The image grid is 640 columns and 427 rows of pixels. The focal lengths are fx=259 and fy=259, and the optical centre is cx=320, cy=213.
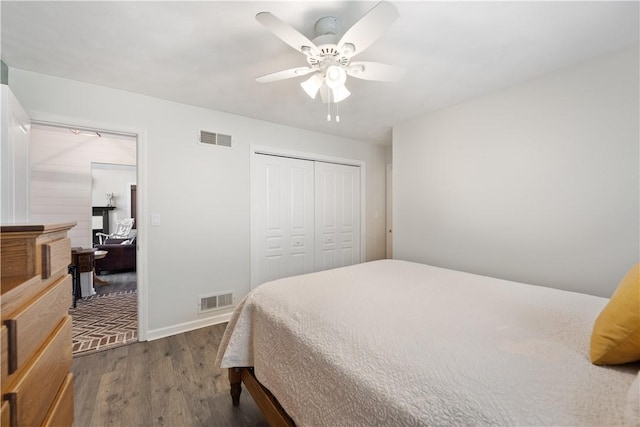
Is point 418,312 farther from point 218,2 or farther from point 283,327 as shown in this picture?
point 218,2

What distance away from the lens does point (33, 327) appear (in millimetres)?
740

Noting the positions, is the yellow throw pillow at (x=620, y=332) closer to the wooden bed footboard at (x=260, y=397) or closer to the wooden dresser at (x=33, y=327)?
the wooden bed footboard at (x=260, y=397)

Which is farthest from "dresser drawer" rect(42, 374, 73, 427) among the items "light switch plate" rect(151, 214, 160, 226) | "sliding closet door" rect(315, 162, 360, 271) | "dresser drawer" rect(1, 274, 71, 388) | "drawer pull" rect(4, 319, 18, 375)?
"sliding closet door" rect(315, 162, 360, 271)

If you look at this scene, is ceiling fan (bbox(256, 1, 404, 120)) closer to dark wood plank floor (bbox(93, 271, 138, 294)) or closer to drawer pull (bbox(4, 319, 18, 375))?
drawer pull (bbox(4, 319, 18, 375))

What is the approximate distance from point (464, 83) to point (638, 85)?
105cm

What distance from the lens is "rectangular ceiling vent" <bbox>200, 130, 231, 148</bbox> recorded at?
2.79 m

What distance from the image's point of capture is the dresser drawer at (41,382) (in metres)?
0.64

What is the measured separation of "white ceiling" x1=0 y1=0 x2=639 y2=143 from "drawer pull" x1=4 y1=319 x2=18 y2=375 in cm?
159

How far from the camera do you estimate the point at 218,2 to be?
1375 mm

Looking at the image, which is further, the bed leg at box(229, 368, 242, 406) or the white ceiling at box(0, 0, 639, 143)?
the bed leg at box(229, 368, 242, 406)

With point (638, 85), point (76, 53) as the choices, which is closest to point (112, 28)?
point (76, 53)

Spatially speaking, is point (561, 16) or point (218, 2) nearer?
point (218, 2)

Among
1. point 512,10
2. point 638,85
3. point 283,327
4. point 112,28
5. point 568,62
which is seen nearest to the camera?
point 283,327

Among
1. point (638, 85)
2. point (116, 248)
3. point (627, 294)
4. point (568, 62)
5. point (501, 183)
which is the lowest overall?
point (116, 248)
